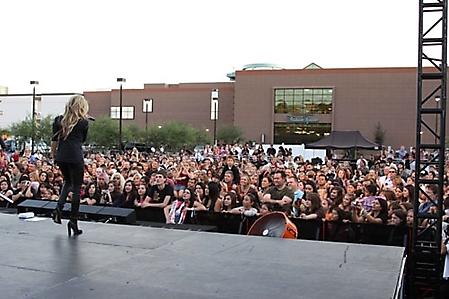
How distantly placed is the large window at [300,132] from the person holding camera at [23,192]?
52.1 m

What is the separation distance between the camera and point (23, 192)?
422 inches

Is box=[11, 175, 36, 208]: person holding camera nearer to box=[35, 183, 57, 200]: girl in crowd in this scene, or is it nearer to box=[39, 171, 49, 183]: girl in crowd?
box=[35, 183, 57, 200]: girl in crowd

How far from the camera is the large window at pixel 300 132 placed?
2415 inches

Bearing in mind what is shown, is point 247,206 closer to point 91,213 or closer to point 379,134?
point 91,213

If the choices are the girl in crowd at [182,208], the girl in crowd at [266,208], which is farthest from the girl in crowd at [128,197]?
the girl in crowd at [266,208]

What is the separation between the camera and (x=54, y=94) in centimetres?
8319

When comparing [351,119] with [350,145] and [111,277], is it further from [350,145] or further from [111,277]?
[111,277]

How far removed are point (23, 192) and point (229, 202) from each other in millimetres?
4748

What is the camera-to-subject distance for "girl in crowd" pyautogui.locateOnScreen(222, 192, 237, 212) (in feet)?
28.7

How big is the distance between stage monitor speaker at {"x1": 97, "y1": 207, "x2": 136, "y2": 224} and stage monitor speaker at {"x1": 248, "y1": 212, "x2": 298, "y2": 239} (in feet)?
6.06

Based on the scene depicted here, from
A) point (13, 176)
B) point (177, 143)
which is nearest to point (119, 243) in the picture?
point (13, 176)

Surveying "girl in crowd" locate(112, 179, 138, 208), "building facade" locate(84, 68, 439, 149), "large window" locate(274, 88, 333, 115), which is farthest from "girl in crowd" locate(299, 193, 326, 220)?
"large window" locate(274, 88, 333, 115)

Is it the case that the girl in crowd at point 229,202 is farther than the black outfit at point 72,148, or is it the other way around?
the girl in crowd at point 229,202

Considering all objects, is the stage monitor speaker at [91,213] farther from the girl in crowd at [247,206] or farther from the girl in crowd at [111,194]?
the girl in crowd at [247,206]
